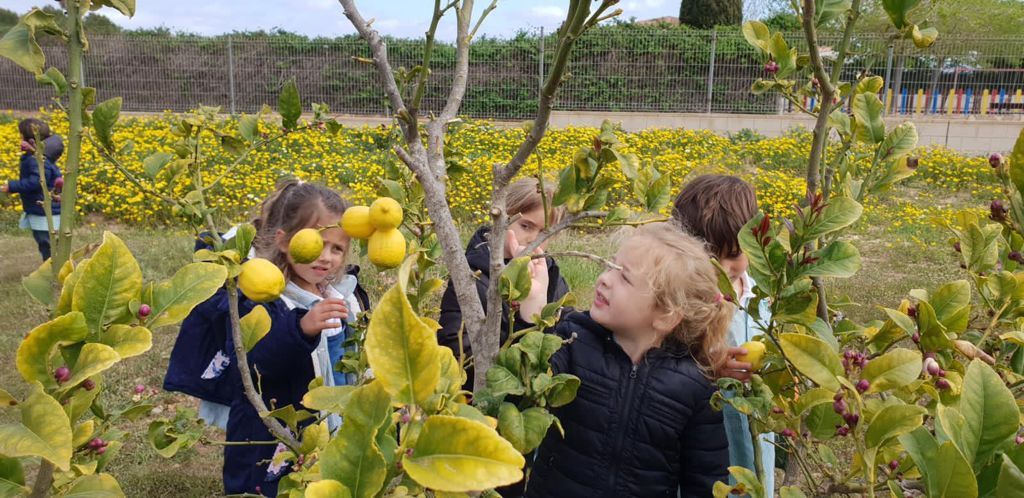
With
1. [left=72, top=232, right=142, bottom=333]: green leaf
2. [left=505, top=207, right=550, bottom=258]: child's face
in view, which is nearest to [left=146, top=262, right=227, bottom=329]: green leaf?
[left=72, top=232, right=142, bottom=333]: green leaf

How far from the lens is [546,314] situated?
970mm

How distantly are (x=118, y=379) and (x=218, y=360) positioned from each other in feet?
8.48

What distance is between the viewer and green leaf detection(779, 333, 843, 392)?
868mm

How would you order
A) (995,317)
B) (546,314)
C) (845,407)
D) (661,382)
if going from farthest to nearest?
(661,382) → (995,317) → (546,314) → (845,407)

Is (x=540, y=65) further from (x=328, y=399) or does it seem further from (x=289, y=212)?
(x=328, y=399)

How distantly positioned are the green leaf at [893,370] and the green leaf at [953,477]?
0.22 metres

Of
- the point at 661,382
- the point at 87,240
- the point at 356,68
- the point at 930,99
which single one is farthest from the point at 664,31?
the point at 661,382

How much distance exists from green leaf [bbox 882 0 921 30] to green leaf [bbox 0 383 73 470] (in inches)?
40.5

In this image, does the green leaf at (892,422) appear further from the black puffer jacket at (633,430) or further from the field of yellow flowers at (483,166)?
the field of yellow flowers at (483,166)

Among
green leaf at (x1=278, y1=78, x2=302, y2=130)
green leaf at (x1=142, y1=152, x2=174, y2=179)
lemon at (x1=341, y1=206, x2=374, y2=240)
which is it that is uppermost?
green leaf at (x1=278, y1=78, x2=302, y2=130)

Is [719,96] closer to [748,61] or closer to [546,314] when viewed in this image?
[748,61]

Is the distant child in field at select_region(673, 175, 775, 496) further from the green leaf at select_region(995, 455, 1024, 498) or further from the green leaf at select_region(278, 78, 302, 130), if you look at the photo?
the green leaf at select_region(995, 455, 1024, 498)

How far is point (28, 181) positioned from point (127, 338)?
18.1 feet

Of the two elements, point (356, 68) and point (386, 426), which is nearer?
point (386, 426)
